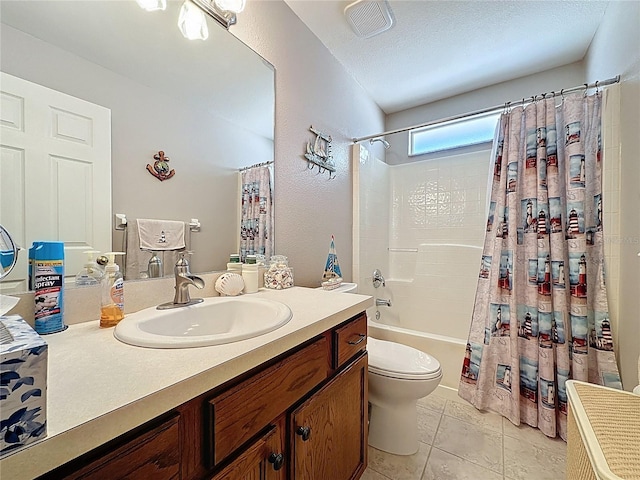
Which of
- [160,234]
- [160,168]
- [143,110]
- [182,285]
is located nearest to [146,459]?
[182,285]

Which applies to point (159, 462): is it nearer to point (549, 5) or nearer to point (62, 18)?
point (62, 18)

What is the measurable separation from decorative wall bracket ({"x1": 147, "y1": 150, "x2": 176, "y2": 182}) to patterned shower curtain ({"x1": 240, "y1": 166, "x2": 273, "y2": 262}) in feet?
1.11

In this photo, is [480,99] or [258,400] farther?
[480,99]

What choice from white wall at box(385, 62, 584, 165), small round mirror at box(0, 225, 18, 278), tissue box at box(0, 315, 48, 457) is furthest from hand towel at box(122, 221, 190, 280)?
white wall at box(385, 62, 584, 165)

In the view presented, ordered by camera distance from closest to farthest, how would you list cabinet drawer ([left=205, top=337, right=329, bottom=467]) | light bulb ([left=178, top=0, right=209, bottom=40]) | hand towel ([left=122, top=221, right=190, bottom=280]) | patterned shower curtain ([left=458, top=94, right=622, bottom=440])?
cabinet drawer ([left=205, top=337, right=329, bottom=467]) → hand towel ([left=122, top=221, right=190, bottom=280]) → light bulb ([left=178, top=0, right=209, bottom=40]) → patterned shower curtain ([left=458, top=94, right=622, bottom=440])

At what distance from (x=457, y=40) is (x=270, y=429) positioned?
2.31m

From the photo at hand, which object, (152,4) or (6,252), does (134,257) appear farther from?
(152,4)

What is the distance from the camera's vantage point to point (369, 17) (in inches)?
63.1

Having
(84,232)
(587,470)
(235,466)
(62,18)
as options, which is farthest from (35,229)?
(587,470)

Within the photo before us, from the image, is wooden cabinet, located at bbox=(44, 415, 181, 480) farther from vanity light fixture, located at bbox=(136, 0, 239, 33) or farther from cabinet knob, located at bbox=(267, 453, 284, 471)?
vanity light fixture, located at bbox=(136, 0, 239, 33)

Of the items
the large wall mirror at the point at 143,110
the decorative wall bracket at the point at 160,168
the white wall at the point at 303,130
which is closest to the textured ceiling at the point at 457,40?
the white wall at the point at 303,130

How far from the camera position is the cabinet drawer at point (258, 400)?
0.54 metres

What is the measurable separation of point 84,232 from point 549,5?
244 cm

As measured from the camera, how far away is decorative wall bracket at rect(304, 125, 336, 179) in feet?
5.68
